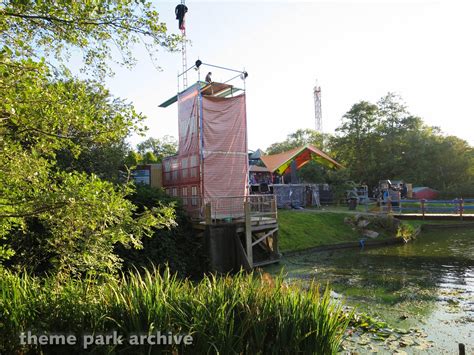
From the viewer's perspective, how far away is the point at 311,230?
17.5m

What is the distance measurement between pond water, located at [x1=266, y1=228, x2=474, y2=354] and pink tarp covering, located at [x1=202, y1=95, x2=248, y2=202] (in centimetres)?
358

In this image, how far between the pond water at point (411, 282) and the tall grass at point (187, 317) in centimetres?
232

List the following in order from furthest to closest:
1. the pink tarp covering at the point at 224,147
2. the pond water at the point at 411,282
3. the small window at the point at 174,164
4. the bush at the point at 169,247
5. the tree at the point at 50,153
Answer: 1. the small window at the point at 174,164
2. the pink tarp covering at the point at 224,147
3. the bush at the point at 169,247
4. the pond water at the point at 411,282
5. the tree at the point at 50,153

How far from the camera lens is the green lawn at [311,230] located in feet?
52.8

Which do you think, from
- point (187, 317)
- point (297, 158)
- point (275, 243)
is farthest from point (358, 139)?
point (187, 317)

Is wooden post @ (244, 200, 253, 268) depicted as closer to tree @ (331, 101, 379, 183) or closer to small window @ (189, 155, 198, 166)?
small window @ (189, 155, 198, 166)

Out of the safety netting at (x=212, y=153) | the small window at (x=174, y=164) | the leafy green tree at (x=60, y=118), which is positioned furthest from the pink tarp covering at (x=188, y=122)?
the leafy green tree at (x=60, y=118)

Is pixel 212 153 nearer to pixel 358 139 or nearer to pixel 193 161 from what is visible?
pixel 193 161

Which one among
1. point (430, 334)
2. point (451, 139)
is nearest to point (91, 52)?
point (430, 334)

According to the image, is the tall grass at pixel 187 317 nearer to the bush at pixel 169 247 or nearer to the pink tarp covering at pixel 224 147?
the bush at pixel 169 247

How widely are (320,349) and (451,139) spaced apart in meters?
39.7

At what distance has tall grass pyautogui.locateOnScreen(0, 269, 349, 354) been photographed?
3646mm

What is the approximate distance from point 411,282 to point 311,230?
696cm

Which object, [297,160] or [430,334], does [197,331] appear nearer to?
[430,334]
